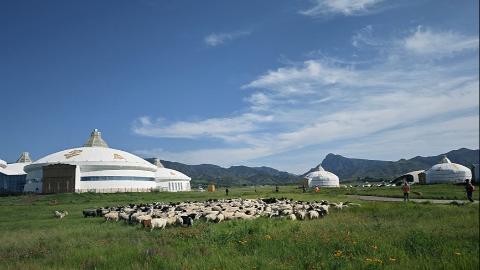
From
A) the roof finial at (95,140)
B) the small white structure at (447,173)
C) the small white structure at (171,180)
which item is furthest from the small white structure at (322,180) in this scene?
the roof finial at (95,140)

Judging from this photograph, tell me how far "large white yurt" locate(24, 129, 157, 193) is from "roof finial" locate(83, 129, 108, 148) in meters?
14.5

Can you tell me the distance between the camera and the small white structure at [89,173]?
311 ft

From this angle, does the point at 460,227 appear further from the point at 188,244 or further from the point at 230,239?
the point at 188,244

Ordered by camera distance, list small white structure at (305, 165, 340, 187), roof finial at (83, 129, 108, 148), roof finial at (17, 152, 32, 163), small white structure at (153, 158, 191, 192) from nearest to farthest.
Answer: roof finial at (83, 129, 108, 148) < small white structure at (153, 158, 191, 192) < small white structure at (305, 165, 340, 187) < roof finial at (17, 152, 32, 163)

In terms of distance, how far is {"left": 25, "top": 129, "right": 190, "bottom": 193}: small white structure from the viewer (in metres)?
94.9

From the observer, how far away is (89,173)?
101 m

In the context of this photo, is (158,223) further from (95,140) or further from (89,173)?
(95,140)

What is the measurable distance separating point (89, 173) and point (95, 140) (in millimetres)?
30960

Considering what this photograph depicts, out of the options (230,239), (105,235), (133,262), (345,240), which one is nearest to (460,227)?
(345,240)

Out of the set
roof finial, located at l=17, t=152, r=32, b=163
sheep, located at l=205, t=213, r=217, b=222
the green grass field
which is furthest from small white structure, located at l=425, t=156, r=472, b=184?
roof finial, located at l=17, t=152, r=32, b=163

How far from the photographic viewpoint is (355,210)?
28812 mm

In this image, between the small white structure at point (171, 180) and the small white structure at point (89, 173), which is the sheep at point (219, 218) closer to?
the small white structure at point (89, 173)

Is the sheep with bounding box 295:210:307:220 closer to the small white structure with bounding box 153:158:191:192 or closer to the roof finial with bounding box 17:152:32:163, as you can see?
the small white structure with bounding box 153:158:191:192

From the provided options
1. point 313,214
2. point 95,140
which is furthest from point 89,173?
point 313,214
